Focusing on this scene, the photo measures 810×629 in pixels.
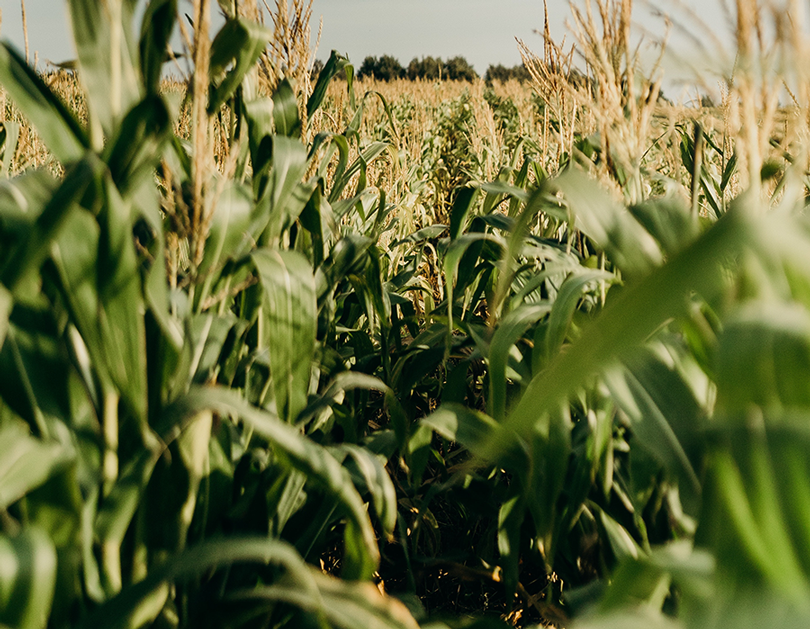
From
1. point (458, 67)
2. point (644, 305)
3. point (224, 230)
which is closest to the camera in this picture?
point (644, 305)

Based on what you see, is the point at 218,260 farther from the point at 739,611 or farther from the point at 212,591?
the point at 739,611

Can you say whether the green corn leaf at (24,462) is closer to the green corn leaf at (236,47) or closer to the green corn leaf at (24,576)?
the green corn leaf at (24,576)

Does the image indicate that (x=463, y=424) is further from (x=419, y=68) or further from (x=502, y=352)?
(x=419, y=68)

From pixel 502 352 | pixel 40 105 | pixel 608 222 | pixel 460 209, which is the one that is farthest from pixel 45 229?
pixel 460 209

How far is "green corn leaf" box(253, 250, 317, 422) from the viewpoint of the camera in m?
0.84

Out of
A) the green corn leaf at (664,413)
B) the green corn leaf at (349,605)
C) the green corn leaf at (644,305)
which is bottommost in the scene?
the green corn leaf at (349,605)

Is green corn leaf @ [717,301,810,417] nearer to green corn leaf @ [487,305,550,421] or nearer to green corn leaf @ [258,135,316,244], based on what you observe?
green corn leaf @ [487,305,550,421]

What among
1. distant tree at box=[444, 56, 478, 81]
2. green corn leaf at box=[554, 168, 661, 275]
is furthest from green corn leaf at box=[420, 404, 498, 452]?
distant tree at box=[444, 56, 478, 81]

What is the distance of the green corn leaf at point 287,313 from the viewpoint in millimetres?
837

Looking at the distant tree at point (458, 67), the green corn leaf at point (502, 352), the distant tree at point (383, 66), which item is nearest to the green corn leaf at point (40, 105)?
the green corn leaf at point (502, 352)

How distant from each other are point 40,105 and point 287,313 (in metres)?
0.41

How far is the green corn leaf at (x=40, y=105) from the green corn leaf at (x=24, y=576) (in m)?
0.43

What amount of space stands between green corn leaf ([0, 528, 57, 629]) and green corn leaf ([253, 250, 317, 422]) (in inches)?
15.0

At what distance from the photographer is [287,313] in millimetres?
849
